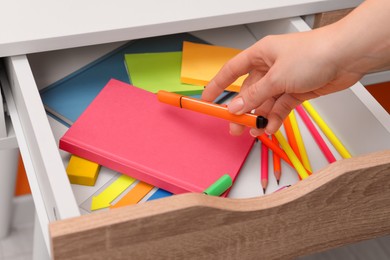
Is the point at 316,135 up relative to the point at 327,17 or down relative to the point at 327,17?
down

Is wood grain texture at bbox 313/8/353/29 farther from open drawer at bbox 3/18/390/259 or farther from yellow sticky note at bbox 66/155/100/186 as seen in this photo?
yellow sticky note at bbox 66/155/100/186

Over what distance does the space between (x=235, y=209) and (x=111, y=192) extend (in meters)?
0.20

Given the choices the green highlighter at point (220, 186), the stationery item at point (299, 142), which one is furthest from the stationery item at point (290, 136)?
the green highlighter at point (220, 186)

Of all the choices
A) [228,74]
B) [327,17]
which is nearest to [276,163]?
[228,74]

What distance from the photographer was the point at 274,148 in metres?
0.70

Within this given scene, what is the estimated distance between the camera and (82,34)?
699 mm

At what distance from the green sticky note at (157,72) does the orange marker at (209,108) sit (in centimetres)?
6

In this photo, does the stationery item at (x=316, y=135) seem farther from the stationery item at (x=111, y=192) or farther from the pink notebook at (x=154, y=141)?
the stationery item at (x=111, y=192)

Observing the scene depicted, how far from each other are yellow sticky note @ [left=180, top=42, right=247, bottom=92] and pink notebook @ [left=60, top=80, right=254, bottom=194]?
0.07 meters

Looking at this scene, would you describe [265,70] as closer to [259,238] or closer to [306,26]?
[306,26]

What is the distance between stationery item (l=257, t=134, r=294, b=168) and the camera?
69cm

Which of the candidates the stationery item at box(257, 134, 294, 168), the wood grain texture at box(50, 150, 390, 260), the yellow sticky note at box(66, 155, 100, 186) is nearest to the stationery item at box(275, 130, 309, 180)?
the stationery item at box(257, 134, 294, 168)

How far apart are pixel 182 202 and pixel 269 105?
0.30 m

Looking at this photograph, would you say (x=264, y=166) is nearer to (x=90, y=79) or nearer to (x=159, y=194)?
(x=159, y=194)
